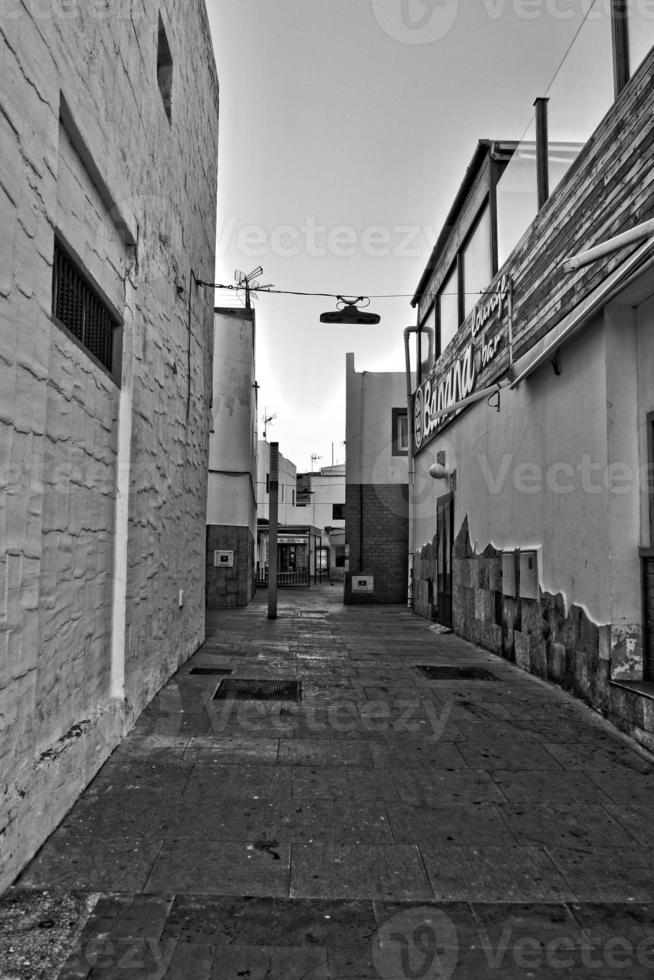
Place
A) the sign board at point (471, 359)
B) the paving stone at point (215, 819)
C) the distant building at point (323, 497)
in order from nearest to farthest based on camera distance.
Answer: the paving stone at point (215, 819), the sign board at point (471, 359), the distant building at point (323, 497)

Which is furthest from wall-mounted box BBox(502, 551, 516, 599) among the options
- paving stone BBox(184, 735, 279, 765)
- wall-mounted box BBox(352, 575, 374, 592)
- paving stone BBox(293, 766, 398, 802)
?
wall-mounted box BBox(352, 575, 374, 592)

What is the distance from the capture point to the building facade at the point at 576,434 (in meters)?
5.32

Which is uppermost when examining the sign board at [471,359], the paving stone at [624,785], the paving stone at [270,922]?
the sign board at [471,359]

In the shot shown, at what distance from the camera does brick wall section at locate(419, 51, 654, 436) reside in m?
5.15

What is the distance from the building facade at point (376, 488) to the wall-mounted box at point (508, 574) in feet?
30.9

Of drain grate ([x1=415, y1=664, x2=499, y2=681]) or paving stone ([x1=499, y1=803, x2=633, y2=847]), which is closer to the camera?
paving stone ([x1=499, y1=803, x2=633, y2=847])

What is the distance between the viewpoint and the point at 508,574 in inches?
319

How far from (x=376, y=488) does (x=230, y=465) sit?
3.80 m

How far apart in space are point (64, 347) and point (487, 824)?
10.9 ft

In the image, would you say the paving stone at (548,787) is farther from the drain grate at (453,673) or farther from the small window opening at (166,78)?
the small window opening at (166,78)

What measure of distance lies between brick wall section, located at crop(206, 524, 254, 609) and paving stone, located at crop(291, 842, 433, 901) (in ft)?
42.0

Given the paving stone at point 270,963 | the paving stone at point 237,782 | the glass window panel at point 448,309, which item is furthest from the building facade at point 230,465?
the paving stone at point 270,963

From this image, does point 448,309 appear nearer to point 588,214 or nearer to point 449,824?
point 588,214

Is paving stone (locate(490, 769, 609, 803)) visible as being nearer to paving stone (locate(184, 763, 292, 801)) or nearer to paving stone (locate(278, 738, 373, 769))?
paving stone (locate(278, 738, 373, 769))
